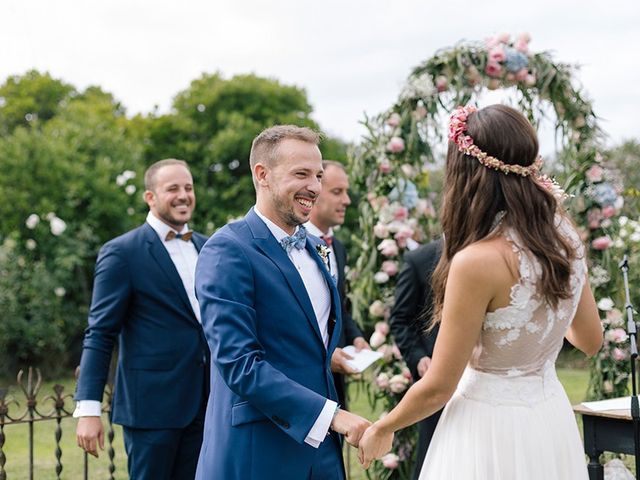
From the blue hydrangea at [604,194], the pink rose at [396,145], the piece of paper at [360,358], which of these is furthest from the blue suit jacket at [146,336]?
the blue hydrangea at [604,194]

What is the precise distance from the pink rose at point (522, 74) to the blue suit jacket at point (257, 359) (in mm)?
4003

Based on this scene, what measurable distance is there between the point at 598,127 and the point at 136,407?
4.42 meters

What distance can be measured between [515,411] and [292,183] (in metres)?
1.22

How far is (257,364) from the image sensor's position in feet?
9.28

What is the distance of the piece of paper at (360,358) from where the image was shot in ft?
15.9

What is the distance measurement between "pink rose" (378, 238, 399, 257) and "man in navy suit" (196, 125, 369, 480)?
3.05 metres

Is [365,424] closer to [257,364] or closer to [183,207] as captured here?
[257,364]

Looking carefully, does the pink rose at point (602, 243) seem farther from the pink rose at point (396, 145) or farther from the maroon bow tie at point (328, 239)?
the maroon bow tie at point (328, 239)

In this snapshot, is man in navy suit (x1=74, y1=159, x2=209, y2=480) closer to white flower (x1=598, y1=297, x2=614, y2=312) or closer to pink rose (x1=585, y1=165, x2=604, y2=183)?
white flower (x1=598, y1=297, x2=614, y2=312)

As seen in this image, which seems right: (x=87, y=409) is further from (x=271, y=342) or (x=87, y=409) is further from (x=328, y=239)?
(x=328, y=239)

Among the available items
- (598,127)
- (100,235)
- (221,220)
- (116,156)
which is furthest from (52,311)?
(598,127)

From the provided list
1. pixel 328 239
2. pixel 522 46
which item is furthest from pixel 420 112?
pixel 328 239

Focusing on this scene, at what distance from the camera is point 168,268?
4.73 meters

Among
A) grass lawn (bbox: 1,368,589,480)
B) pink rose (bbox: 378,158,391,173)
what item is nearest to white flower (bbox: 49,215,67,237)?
grass lawn (bbox: 1,368,589,480)
